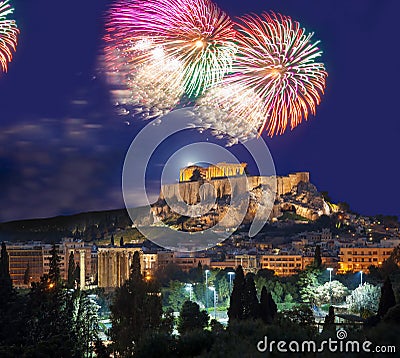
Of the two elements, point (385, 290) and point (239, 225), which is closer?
point (385, 290)

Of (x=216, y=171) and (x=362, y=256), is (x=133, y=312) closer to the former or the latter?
(x=362, y=256)

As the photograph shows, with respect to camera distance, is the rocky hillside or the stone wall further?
the stone wall

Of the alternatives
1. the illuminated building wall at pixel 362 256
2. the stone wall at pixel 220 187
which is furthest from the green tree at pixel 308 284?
the stone wall at pixel 220 187

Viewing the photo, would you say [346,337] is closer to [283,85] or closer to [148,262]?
[283,85]

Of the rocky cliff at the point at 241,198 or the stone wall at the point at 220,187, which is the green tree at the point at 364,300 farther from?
the stone wall at the point at 220,187

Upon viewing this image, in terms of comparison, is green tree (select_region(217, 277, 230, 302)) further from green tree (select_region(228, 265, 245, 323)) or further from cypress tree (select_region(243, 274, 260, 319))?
cypress tree (select_region(243, 274, 260, 319))

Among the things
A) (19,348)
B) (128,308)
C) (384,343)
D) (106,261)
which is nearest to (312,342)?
(384,343)

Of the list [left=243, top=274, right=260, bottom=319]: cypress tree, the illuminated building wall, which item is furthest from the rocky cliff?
[left=243, top=274, right=260, bottom=319]: cypress tree
